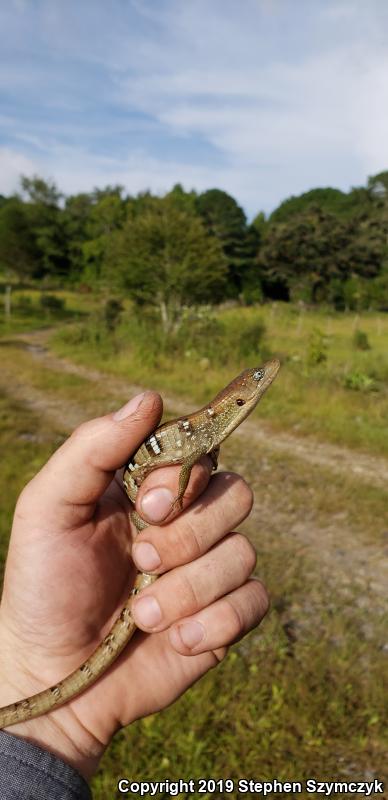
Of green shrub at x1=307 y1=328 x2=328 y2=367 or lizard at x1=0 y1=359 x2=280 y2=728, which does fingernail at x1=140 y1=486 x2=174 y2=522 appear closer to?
lizard at x1=0 y1=359 x2=280 y2=728

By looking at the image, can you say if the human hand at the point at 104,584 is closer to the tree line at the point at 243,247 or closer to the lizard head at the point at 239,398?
the lizard head at the point at 239,398

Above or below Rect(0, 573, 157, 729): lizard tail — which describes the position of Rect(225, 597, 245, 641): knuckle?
above

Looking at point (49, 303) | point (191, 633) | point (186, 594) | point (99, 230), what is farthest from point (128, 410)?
point (99, 230)

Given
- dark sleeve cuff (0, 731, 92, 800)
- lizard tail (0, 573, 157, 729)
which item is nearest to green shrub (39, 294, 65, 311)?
lizard tail (0, 573, 157, 729)

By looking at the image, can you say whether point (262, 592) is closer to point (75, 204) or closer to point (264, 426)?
point (264, 426)

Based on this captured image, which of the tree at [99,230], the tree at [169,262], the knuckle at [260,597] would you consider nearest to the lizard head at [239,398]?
the knuckle at [260,597]

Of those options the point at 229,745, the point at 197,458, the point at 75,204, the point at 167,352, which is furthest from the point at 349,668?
the point at 75,204

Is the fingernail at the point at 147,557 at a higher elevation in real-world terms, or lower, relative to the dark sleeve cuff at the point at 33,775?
higher
